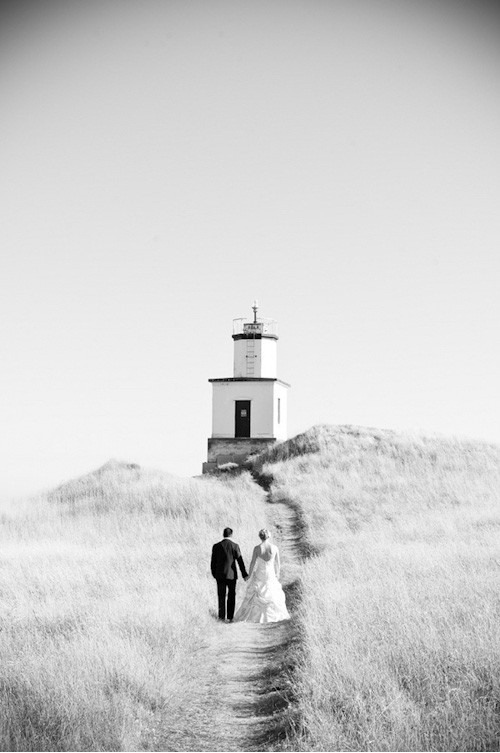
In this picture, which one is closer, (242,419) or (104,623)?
(104,623)

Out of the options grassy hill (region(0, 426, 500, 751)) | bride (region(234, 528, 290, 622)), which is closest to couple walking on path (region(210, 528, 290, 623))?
bride (region(234, 528, 290, 622))

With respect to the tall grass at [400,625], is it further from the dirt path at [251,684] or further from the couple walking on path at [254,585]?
the couple walking on path at [254,585]

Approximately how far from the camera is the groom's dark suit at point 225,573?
11.4 meters

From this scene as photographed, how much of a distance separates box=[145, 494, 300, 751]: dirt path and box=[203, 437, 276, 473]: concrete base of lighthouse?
29683mm

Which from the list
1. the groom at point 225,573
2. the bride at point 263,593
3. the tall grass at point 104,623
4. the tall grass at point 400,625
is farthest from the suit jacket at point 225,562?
the tall grass at point 400,625

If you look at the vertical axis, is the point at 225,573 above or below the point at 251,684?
above

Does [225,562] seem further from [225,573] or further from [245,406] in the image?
[245,406]

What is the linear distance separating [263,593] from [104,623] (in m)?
2.66

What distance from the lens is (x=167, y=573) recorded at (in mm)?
13680

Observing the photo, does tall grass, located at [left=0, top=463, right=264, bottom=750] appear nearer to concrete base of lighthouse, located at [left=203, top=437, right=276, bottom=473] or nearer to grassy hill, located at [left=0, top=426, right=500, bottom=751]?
grassy hill, located at [left=0, top=426, right=500, bottom=751]

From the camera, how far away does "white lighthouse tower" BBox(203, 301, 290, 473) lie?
4194 centimetres

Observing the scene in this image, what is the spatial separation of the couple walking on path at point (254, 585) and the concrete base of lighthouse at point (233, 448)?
2991cm

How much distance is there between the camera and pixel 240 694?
784 centimetres

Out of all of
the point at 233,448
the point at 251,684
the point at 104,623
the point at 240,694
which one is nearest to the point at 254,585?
the point at 104,623
